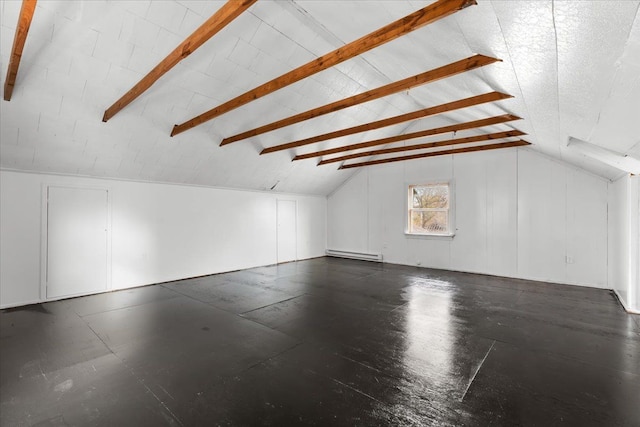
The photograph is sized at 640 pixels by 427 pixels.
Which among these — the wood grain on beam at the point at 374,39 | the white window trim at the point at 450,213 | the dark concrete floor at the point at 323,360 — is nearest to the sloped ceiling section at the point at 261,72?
the wood grain on beam at the point at 374,39

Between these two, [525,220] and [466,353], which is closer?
[466,353]

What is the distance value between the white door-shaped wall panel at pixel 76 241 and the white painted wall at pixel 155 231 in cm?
13

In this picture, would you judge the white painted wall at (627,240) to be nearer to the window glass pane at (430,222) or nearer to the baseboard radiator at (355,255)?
the window glass pane at (430,222)

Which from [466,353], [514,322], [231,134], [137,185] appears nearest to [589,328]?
[514,322]

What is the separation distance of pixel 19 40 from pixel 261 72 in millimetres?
2399

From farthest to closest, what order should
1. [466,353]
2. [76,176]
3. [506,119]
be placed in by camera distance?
1. [76,176]
2. [506,119]
3. [466,353]

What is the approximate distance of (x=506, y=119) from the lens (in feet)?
12.7

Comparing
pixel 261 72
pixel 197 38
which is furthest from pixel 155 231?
pixel 197 38

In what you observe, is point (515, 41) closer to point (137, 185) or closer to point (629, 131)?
point (629, 131)

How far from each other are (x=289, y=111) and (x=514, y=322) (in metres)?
4.52

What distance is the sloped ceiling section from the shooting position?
1.58 m

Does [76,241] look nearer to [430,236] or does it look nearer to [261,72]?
[261,72]

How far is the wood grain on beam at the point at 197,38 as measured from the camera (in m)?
2.02

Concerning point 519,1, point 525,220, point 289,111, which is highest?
point 289,111
